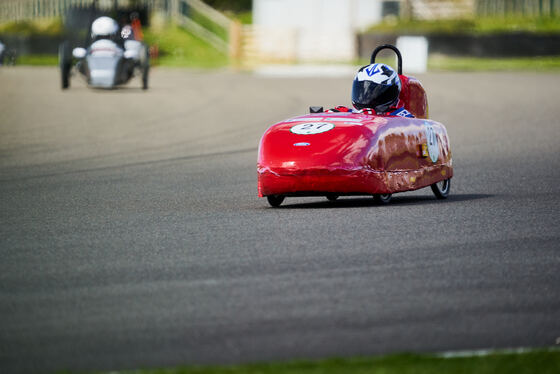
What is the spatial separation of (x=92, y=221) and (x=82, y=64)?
661 inches

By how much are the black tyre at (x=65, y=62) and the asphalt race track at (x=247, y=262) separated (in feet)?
32.7

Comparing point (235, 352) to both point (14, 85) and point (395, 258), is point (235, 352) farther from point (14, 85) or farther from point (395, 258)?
point (14, 85)

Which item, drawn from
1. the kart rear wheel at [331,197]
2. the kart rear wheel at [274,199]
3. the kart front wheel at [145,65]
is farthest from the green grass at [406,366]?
the kart front wheel at [145,65]

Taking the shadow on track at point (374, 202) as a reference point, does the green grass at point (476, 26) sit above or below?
below

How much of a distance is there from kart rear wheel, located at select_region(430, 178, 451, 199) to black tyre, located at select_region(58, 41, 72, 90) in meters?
15.8

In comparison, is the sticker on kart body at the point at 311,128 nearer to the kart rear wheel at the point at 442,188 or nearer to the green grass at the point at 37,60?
the kart rear wheel at the point at 442,188

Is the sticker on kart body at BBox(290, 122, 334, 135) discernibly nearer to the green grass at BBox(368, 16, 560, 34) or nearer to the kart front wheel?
the kart front wheel

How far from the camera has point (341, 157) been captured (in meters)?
9.32

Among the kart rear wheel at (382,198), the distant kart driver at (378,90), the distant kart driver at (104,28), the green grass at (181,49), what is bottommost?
the green grass at (181,49)

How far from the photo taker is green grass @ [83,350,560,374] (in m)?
4.64

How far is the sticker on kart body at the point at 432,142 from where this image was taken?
34.0 ft

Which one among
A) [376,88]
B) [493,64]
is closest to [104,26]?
[376,88]

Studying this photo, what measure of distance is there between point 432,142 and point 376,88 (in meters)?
0.69

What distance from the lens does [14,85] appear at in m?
28.9
